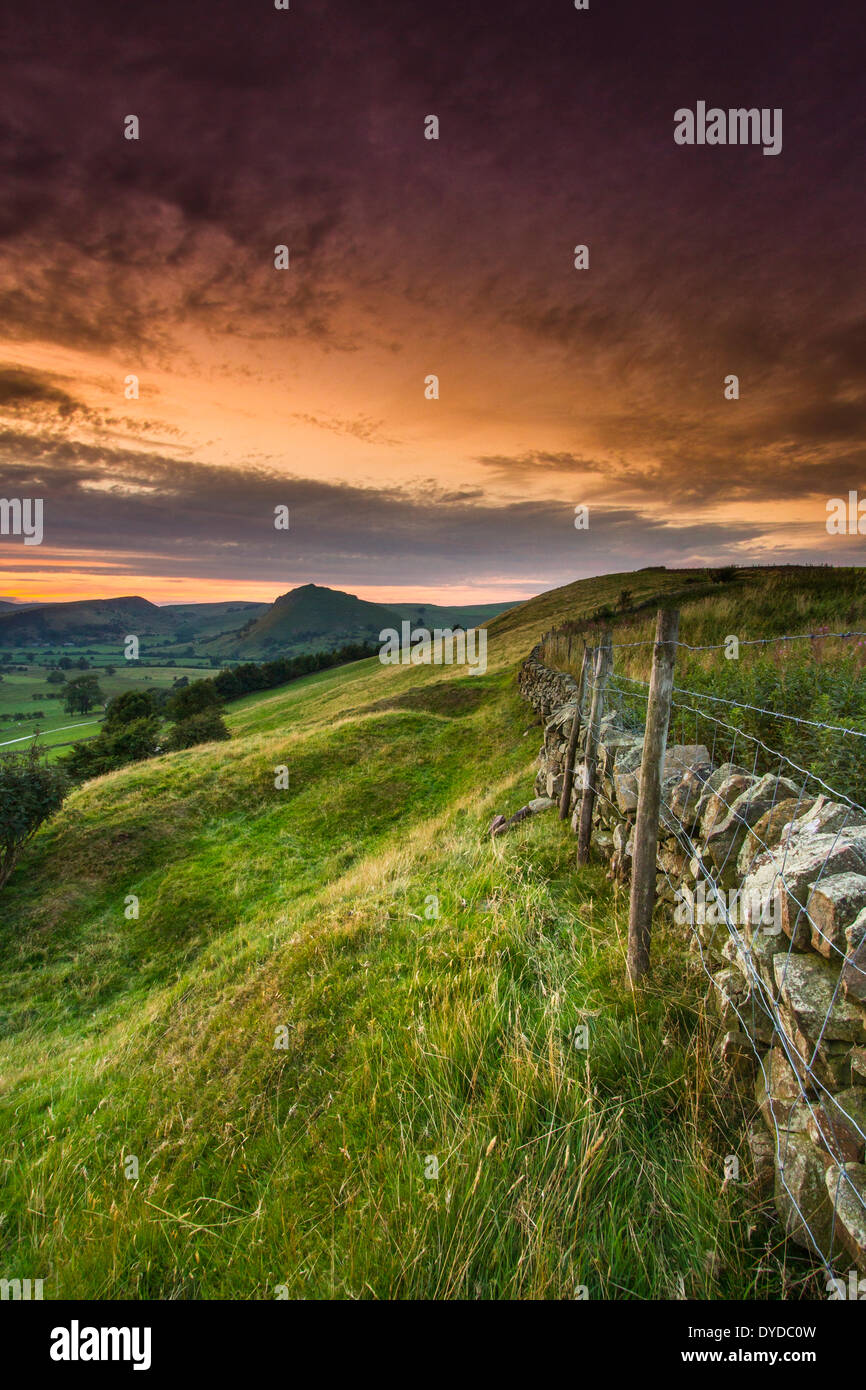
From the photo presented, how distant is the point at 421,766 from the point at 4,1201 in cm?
1327

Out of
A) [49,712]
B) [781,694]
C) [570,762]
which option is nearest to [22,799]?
[570,762]

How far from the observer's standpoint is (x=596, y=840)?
262 inches

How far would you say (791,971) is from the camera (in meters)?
2.79

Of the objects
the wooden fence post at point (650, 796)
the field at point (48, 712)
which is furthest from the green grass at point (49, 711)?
the wooden fence post at point (650, 796)

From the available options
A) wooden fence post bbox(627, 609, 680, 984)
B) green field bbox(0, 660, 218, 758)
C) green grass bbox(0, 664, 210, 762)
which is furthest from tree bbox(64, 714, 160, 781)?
wooden fence post bbox(627, 609, 680, 984)

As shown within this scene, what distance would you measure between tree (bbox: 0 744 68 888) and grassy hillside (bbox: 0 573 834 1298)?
4.30 metres

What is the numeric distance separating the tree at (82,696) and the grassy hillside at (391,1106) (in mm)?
137875

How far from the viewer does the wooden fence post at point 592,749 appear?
6.53 meters

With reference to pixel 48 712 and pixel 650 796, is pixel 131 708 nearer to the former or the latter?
pixel 650 796

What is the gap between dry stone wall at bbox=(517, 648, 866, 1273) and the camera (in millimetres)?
2406

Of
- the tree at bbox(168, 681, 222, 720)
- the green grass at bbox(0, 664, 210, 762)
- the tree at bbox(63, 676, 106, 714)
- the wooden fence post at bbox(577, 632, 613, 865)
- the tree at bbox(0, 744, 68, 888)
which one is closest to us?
the wooden fence post at bbox(577, 632, 613, 865)

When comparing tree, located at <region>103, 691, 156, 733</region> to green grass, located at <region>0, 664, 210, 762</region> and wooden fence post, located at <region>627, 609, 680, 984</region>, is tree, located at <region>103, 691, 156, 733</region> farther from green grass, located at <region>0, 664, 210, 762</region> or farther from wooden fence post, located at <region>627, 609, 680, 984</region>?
wooden fence post, located at <region>627, 609, 680, 984</region>
